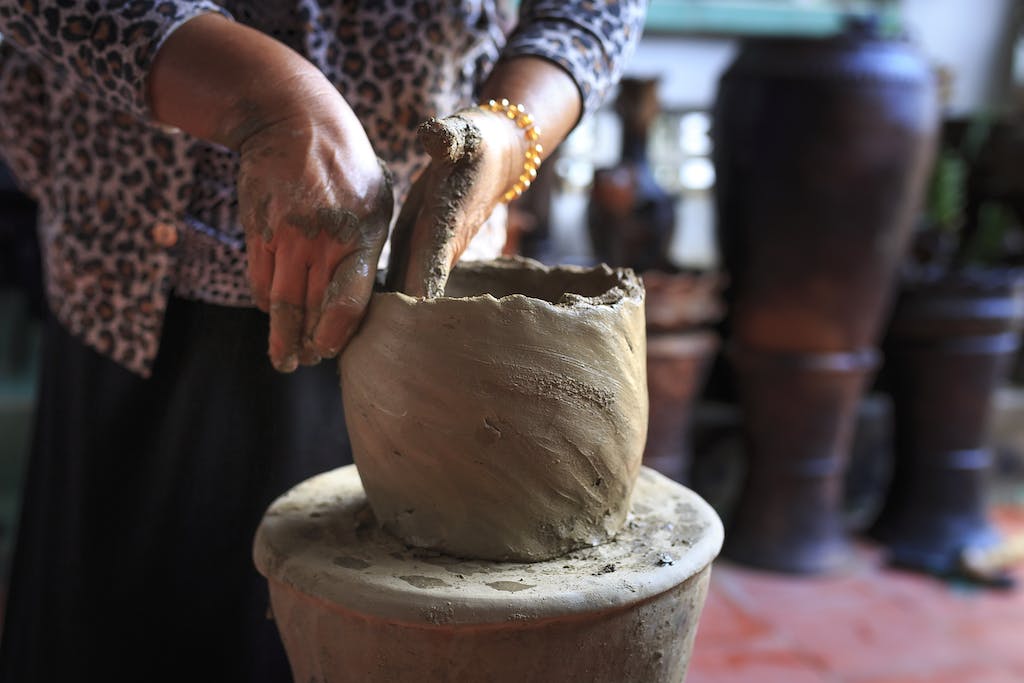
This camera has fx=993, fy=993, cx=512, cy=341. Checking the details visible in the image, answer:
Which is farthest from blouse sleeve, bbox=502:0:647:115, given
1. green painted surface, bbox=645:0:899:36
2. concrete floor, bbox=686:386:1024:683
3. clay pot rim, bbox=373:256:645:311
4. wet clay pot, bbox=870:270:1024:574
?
green painted surface, bbox=645:0:899:36

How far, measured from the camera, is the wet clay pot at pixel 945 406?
3.08m

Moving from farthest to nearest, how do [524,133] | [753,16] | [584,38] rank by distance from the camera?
[753,16]
[584,38]
[524,133]

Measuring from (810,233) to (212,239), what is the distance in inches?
79.0

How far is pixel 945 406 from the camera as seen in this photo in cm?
318

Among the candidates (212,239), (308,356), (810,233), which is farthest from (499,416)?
(810,233)

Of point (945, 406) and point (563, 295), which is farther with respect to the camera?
point (945, 406)

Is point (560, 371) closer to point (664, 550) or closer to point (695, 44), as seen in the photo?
point (664, 550)

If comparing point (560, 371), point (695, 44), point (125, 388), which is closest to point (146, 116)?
point (125, 388)

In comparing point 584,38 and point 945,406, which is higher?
point 584,38

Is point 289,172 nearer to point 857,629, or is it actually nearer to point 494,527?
point 494,527

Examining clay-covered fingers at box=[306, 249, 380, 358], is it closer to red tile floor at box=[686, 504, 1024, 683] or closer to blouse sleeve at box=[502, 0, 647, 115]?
blouse sleeve at box=[502, 0, 647, 115]

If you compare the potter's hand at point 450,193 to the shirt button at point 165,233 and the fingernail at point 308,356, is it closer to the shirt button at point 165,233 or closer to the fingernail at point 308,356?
the fingernail at point 308,356

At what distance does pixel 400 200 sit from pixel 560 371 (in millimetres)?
437

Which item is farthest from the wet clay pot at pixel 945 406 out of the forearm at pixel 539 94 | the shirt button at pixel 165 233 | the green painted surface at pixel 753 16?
the shirt button at pixel 165 233
